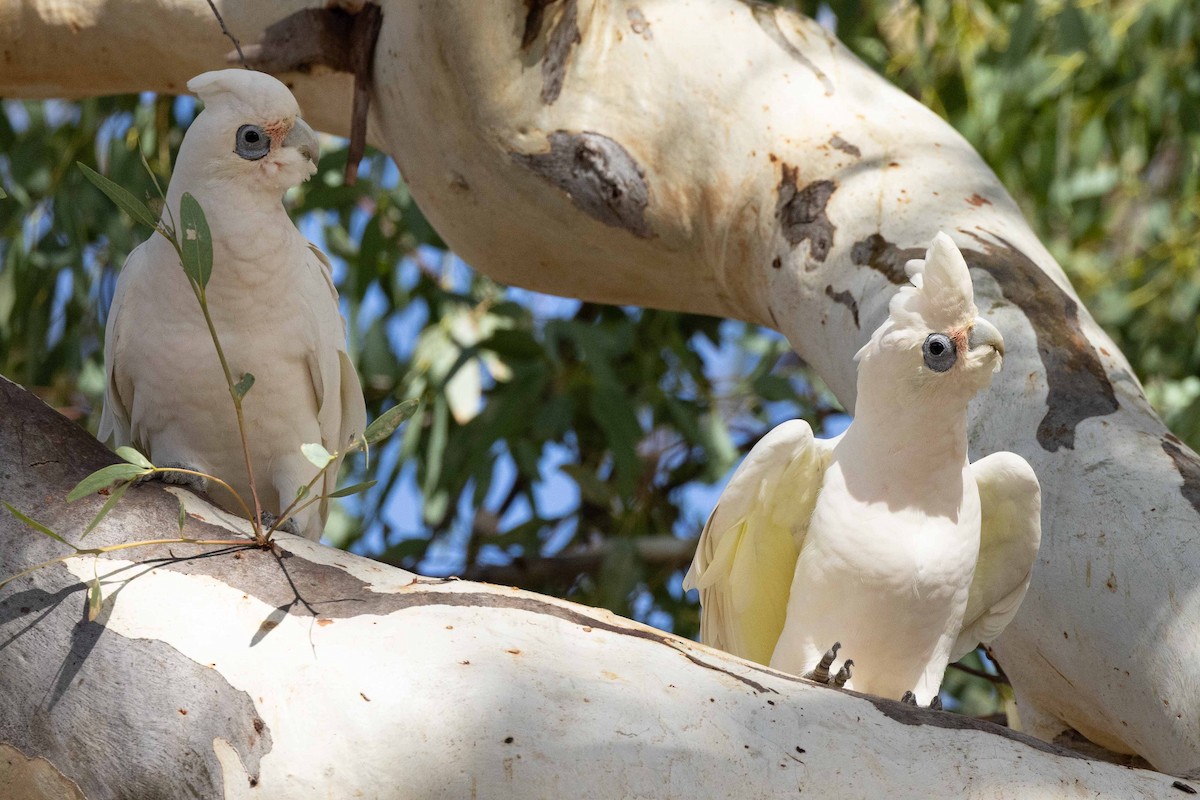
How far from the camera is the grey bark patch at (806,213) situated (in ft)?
6.43

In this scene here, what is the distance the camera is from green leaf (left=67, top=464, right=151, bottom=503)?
1.10 meters

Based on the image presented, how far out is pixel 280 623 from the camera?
113 cm

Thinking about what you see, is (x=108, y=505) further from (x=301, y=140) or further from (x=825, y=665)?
(x=825, y=665)

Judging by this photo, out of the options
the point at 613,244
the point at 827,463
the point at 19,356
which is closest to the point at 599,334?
the point at 613,244

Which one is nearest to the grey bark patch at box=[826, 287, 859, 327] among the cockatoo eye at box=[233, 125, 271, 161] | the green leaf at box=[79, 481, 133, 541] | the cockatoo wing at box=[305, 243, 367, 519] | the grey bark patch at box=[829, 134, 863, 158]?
the grey bark patch at box=[829, 134, 863, 158]

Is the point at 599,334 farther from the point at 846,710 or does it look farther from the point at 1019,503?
the point at 846,710

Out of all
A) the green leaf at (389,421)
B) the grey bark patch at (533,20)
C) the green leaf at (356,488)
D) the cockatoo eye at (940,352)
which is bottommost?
the green leaf at (356,488)

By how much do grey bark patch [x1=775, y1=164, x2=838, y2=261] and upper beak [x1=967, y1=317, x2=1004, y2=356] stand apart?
42 centimetres

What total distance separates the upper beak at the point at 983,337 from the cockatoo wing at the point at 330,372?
0.89 metres

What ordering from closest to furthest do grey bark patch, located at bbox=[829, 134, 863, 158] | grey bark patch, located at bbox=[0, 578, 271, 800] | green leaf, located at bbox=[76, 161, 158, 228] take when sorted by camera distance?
grey bark patch, located at bbox=[0, 578, 271, 800], green leaf, located at bbox=[76, 161, 158, 228], grey bark patch, located at bbox=[829, 134, 863, 158]

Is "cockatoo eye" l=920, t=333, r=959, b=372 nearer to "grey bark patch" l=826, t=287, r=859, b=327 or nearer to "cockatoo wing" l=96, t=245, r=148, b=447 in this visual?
"grey bark patch" l=826, t=287, r=859, b=327

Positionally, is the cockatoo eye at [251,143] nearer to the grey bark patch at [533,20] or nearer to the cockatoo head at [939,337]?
the grey bark patch at [533,20]

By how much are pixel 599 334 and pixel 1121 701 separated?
1.71m

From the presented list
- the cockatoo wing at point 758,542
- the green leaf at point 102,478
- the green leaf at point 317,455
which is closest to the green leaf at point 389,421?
the green leaf at point 317,455
